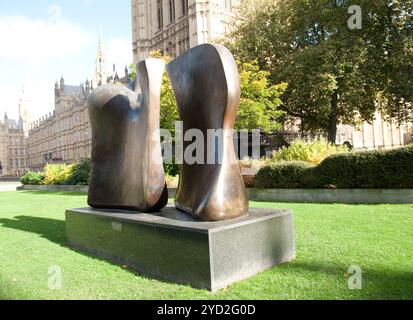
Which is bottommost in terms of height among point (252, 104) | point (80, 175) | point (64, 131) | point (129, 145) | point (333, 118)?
point (80, 175)

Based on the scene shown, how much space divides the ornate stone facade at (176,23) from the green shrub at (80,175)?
23.5m

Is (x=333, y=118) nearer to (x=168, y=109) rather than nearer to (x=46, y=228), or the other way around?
(x=168, y=109)

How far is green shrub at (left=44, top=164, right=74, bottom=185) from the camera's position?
83.4ft

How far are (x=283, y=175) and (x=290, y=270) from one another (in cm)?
844

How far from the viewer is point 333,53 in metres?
22.1

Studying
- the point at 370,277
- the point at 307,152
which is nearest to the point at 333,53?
the point at 307,152

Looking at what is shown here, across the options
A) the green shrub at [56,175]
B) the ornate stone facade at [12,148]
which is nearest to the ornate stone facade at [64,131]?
the ornate stone facade at [12,148]

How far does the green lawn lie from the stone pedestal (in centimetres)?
17

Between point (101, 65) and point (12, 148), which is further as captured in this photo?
point (12, 148)

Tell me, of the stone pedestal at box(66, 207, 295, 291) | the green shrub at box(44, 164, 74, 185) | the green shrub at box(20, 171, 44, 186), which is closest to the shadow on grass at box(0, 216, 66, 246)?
the stone pedestal at box(66, 207, 295, 291)

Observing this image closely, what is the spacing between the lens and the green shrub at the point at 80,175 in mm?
23180

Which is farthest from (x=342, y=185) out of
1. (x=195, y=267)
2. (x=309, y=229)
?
(x=195, y=267)

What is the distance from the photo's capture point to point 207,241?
440cm

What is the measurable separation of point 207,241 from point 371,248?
302cm
